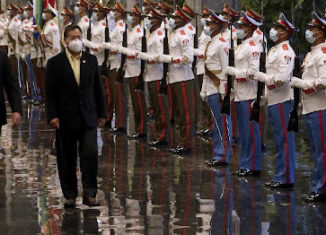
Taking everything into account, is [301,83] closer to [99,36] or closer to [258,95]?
[258,95]

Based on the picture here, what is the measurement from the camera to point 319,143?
11758 millimetres

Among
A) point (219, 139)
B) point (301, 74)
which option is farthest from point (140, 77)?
point (301, 74)

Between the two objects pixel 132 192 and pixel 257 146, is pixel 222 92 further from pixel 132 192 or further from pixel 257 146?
pixel 132 192

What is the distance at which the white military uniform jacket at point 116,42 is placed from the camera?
712 inches

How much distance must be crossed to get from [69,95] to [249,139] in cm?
288

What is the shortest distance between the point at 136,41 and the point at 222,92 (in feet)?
12.5

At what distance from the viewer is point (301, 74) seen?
12.0m

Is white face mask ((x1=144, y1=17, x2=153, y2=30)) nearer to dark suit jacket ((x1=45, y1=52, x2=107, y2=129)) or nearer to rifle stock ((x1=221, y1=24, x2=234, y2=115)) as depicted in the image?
rifle stock ((x1=221, y1=24, x2=234, y2=115))

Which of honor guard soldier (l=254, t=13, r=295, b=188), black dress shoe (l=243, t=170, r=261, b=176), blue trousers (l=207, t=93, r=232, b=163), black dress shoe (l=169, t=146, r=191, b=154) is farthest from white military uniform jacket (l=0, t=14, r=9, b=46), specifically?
honor guard soldier (l=254, t=13, r=295, b=188)

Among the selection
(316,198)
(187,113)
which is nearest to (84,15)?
(187,113)

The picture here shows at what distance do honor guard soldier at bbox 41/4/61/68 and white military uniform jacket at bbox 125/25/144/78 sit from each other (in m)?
4.39

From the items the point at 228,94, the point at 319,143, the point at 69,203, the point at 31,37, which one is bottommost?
the point at 69,203

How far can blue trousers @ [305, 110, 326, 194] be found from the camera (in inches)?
460

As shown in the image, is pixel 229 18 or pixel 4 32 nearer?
pixel 229 18
